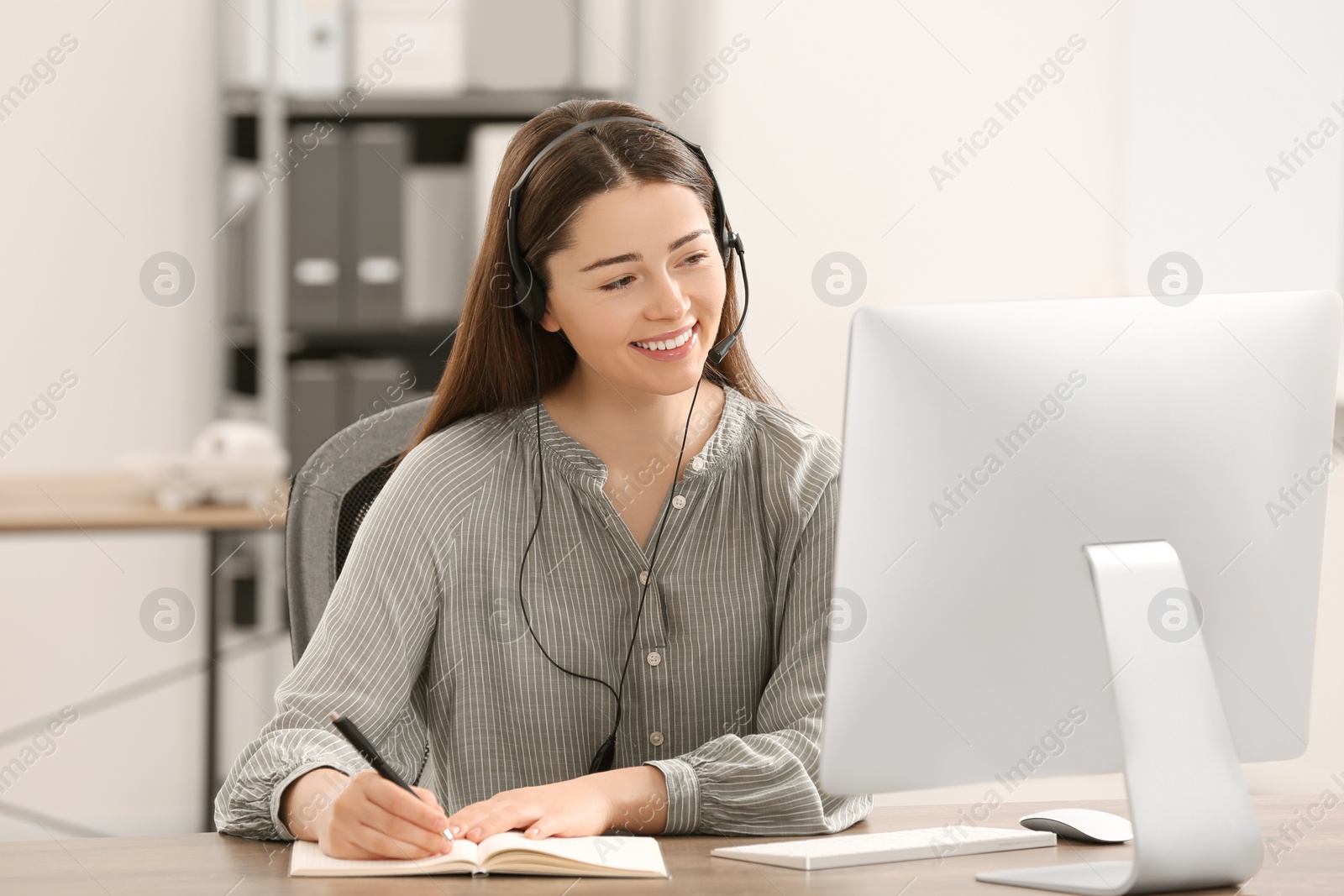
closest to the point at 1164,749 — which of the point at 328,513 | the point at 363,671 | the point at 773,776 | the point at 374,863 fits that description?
the point at 773,776

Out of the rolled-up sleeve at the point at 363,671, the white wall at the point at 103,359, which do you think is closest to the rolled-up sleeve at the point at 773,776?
the rolled-up sleeve at the point at 363,671

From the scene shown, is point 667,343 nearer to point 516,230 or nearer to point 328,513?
point 516,230

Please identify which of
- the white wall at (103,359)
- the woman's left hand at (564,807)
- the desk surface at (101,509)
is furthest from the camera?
the white wall at (103,359)

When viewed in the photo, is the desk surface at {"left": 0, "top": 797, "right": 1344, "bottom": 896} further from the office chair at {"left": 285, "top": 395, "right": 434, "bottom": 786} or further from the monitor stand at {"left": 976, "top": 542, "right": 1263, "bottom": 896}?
the office chair at {"left": 285, "top": 395, "right": 434, "bottom": 786}

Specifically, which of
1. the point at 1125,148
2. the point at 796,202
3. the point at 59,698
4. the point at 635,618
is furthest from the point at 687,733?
the point at 59,698

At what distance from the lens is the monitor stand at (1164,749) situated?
2.80ft

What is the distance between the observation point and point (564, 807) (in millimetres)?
1009

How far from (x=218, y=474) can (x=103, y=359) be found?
0.75 m

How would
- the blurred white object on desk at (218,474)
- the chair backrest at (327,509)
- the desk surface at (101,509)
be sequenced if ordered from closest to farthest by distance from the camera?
the chair backrest at (327,509) → the desk surface at (101,509) → the blurred white object on desk at (218,474)

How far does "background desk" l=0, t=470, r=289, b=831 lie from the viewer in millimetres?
2461

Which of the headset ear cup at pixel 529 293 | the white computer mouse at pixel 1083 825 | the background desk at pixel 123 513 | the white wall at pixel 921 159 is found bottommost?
the background desk at pixel 123 513

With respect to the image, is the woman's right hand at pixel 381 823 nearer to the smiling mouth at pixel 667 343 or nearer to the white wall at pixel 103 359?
the smiling mouth at pixel 667 343

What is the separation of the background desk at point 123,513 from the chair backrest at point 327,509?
1.13 m

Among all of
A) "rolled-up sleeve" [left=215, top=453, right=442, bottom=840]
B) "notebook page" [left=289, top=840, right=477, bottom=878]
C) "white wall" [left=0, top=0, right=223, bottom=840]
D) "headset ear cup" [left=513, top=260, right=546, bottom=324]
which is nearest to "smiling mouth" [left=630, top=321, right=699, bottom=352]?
"headset ear cup" [left=513, top=260, right=546, bottom=324]
